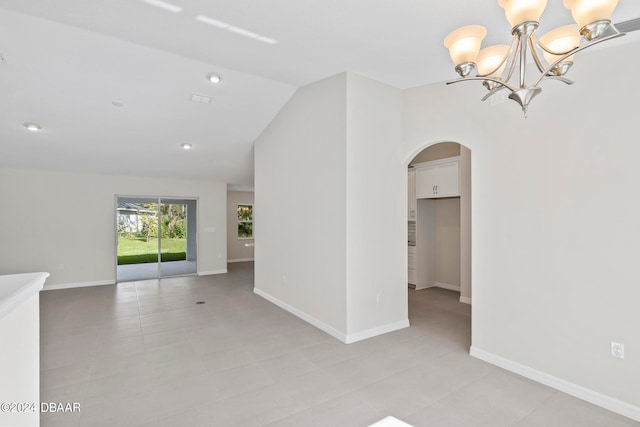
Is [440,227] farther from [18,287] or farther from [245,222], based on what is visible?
[245,222]

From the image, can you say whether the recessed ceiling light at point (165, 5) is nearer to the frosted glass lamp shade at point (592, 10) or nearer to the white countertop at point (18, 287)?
the white countertop at point (18, 287)

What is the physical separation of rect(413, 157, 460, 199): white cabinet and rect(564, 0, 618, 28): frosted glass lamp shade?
13.7 ft

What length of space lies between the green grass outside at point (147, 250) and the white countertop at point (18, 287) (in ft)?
19.3

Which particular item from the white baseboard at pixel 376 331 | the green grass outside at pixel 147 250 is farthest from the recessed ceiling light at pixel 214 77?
the green grass outside at pixel 147 250

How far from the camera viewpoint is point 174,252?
7.89 m

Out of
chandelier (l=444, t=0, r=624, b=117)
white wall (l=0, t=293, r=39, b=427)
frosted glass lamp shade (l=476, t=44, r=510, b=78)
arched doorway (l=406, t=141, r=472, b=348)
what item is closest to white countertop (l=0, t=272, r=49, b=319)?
white wall (l=0, t=293, r=39, b=427)

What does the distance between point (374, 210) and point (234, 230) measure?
7086 mm

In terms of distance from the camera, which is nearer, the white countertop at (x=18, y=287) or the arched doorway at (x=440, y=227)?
the white countertop at (x=18, y=287)

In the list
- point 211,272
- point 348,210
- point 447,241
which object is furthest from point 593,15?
point 211,272

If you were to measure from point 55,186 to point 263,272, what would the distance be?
4807 millimetres

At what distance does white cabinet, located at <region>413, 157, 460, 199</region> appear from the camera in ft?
17.9

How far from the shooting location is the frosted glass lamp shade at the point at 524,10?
1427 mm

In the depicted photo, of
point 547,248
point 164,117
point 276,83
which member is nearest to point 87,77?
point 164,117

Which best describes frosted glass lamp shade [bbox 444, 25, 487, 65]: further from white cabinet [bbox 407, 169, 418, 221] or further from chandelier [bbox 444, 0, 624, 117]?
white cabinet [bbox 407, 169, 418, 221]
